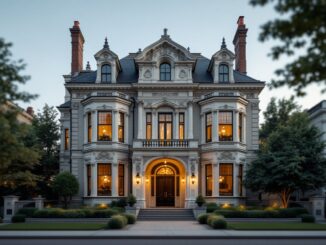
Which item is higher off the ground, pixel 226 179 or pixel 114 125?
pixel 114 125

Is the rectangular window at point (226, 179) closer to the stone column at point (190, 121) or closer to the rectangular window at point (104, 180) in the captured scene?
the stone column at point (190, 121)

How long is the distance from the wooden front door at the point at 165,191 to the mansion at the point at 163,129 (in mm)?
86

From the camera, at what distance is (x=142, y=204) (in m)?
38.8

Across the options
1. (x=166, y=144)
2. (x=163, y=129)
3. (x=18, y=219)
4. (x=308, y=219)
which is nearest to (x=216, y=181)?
(x=166, y=144)

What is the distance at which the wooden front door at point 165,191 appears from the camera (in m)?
40.8

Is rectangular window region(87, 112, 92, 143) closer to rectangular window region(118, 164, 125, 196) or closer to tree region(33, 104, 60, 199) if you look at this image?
rectangular window region(118, 164, 125, 196)

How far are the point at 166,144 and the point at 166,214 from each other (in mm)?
6220

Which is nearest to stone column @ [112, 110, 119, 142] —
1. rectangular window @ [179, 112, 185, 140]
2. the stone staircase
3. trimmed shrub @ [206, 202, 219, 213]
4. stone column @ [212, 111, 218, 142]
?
rectangular window @ [179, 112, 185, 140]

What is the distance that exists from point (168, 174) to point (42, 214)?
1245 cm

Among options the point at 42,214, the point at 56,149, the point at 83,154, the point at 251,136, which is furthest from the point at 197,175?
the point at 56,149

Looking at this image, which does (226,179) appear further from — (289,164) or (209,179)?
(289,164)

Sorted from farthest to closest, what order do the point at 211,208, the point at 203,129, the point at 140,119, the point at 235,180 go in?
the point at 203,129
the point at 140,119
the point at 235,180
the point at 211,208

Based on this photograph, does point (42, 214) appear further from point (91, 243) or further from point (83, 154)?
point (91, 243)

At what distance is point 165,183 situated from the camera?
41.2 meters
